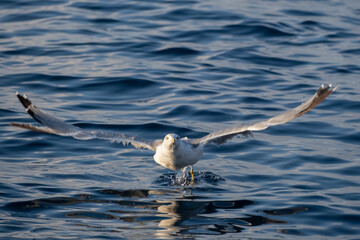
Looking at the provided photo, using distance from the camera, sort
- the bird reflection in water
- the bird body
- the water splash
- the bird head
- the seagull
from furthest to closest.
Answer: the water splash < the bird body < the bird head < the seagull < the bird reflection in water

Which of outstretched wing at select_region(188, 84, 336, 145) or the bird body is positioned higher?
outstretched wing at select_region(188, 84, 336, 145)

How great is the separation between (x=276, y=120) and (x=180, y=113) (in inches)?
182

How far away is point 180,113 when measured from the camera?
14.2m

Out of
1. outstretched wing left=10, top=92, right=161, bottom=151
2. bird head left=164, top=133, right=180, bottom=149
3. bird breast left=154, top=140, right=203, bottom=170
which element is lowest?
bird breast left=154, top=140, right=203, bottom=170

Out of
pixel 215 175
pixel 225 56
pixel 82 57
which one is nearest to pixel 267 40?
pixel 225 56

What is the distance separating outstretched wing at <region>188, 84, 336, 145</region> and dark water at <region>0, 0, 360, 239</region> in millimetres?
830

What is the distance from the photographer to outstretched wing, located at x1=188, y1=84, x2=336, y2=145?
938 centimetres

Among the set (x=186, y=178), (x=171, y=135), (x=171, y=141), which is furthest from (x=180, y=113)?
(x=171, y=141)

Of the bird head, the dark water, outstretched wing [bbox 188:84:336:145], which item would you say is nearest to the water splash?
the dark water

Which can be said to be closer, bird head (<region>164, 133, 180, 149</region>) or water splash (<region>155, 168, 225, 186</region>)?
bird head (<region>164, 133, 180, 149</region>)

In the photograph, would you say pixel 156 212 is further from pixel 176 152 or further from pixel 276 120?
pixel 276 120

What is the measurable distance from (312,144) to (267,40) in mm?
7692

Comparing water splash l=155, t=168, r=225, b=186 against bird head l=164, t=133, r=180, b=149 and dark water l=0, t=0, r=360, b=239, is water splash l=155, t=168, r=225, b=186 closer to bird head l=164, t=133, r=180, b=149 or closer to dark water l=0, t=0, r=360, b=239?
dark water l=0, t=0, r=360, b=239

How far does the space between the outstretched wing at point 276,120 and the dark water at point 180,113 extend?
830 millimetres
